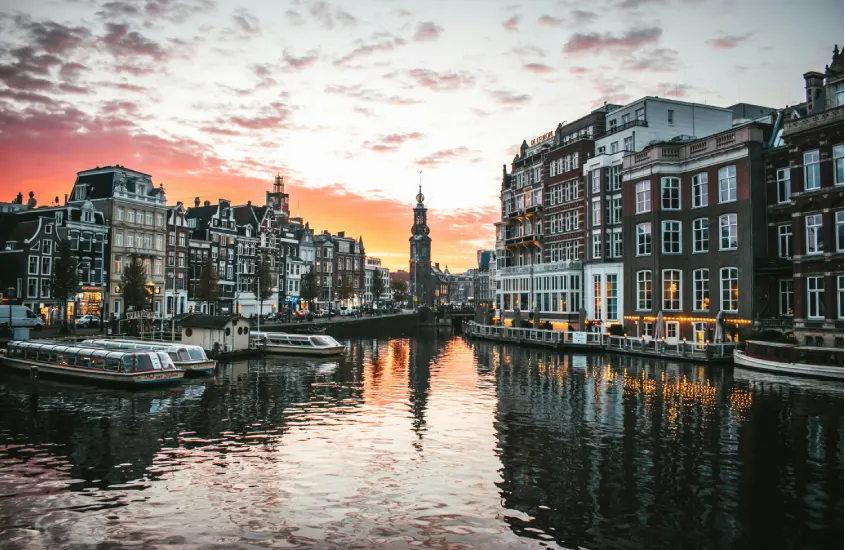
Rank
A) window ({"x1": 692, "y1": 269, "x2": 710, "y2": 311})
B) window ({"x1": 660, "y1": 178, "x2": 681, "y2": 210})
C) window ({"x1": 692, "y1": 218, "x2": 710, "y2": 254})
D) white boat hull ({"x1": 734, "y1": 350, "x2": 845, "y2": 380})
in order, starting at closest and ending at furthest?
white boat hull ({"x1": 734, "y1": 350, "x2": 845, "y2": 380})
window ({"x1": 692, "y1": 269, "x2": 710, "y2": 311})
window ({"x1": 692, "y1": 218, "x2": 710, "y2": 254})
window ({"x1": 660, "y1": 178, "x2": 681, "y2": 210})

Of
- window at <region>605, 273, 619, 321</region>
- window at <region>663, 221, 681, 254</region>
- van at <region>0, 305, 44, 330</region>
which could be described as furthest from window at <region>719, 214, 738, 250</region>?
van at <region>0, 305, 44, 330</region>

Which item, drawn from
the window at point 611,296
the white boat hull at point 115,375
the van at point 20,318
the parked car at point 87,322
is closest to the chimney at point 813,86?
the window at point 611,296

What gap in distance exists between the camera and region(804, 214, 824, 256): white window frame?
161 ft

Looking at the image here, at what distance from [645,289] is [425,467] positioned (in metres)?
49.3

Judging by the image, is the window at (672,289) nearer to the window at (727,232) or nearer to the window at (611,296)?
the window at (727,232)

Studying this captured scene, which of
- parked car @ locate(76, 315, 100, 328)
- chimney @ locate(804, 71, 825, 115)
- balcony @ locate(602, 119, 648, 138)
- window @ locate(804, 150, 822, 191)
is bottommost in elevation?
parked car @ locate(76, 315, 100, 328)

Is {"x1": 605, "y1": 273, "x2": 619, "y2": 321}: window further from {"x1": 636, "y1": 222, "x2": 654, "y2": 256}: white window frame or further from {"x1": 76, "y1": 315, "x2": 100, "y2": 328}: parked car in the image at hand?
{"x1": 76, "y1": 315, "x2": 100, "y2": 328}: parked car

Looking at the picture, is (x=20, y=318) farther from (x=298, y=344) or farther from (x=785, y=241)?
(x=785, y=241)

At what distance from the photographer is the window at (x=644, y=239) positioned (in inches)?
2625

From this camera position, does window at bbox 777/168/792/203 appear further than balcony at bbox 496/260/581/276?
No

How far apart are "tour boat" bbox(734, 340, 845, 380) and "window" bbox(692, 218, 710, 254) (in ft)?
47.4

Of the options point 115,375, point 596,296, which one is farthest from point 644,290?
point 115,375

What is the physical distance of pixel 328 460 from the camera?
24.1 metres

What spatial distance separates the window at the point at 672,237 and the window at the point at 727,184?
541cm
